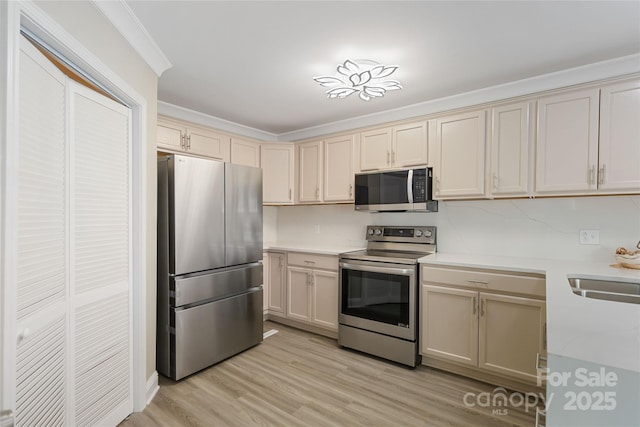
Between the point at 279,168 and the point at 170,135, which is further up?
the point at 170,135

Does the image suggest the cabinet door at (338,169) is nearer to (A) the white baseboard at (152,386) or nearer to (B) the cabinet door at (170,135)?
(B) the cabinet door at (170,135)

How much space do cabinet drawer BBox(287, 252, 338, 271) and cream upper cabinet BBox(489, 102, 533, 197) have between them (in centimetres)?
155

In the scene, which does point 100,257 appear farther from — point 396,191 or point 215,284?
point 396,191

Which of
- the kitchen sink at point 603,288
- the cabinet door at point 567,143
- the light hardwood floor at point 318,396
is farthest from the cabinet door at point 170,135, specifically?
the kitchen sink at point 603,288

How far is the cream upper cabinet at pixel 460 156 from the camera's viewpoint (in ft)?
8.49

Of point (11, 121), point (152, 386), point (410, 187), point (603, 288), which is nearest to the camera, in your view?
point (11, 121)

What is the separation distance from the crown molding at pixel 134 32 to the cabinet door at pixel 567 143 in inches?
106

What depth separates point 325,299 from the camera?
322 cm

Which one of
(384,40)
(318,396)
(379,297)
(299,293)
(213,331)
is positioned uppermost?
(384,40)

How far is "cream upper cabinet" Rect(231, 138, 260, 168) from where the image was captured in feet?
11.5

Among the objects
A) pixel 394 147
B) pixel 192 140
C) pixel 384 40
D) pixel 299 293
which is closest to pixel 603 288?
pixel 394 147

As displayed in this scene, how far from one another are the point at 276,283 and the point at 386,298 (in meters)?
1.38

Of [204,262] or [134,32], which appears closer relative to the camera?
[134,32]

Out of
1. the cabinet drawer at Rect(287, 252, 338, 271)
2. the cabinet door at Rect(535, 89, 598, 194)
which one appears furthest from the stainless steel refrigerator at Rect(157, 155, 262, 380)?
the cabinet door at Rect(535, 89, 598, 194)
